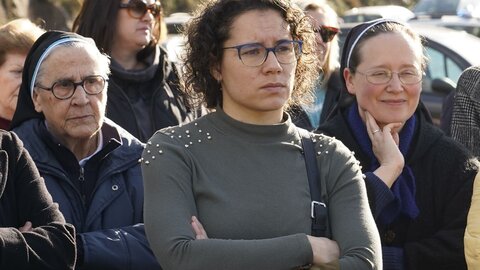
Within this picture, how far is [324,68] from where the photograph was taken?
7.44 meters

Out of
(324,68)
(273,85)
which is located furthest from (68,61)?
(324,68)

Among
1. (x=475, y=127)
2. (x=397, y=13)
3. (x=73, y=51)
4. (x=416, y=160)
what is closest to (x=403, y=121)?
(x=416, y=160)

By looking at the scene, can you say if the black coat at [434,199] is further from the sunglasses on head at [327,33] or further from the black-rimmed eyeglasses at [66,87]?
the sunglasses on head at [327,33]

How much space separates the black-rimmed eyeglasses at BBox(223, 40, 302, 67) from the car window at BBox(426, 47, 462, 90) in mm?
7163

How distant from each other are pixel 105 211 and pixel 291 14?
123 centimetres

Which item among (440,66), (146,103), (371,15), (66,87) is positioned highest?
(66,87)

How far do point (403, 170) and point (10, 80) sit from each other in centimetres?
222

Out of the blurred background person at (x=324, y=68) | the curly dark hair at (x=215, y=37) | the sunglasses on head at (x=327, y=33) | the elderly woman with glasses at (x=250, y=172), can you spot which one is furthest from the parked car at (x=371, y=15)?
the elderly woman with glasses at (x=250, y=172)

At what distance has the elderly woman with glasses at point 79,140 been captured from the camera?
492 cm

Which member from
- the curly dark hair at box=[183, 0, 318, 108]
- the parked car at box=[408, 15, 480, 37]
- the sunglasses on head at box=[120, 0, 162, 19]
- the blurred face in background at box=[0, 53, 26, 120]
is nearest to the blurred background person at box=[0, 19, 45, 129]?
the blurred face in background at box=[0, 53, 26, 120]

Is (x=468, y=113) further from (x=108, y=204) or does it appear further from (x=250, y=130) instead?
(x=108, y=204)

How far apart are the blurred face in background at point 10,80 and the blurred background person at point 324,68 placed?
174 cm

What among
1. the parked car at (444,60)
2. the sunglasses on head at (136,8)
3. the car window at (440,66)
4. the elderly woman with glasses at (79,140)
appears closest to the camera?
the elderly woman with glasses at (79,140)

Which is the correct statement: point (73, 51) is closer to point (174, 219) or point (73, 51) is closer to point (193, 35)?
point (193, 35)
